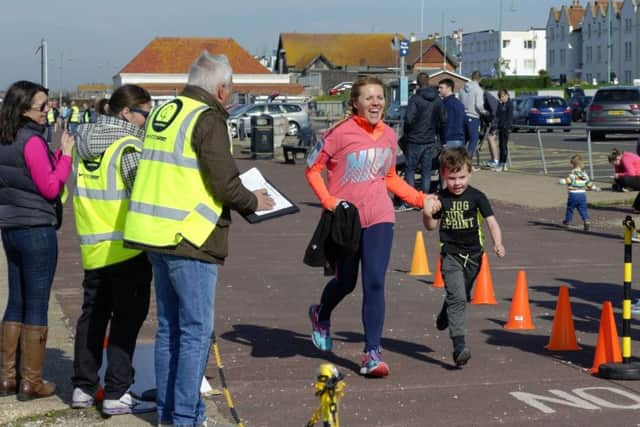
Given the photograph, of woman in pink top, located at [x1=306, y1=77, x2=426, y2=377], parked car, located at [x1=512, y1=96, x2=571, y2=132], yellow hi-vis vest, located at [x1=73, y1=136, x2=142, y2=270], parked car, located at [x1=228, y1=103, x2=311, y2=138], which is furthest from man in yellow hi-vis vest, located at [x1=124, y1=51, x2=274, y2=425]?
parked car, located at [x1=512, y1=96, x2=571, y2=132]

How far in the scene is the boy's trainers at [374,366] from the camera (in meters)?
7.59

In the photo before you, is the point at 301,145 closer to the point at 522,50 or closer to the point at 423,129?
the point at 423,129

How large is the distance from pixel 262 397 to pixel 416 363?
4.70ft

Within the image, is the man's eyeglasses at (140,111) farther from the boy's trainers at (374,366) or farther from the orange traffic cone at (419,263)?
the orange traffic cone at (419,263)

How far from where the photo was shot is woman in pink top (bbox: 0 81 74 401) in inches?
271

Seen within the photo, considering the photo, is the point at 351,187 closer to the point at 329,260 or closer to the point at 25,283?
the point at 329,260

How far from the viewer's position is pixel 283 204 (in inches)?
254

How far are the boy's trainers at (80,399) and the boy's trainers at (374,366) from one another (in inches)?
70.2

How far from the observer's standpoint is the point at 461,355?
7812mm

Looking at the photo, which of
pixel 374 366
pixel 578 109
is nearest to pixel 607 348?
pixel 374 366

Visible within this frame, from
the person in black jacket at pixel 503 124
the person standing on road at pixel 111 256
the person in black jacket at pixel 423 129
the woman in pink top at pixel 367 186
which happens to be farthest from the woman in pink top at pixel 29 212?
the person in black jacket at pixel 503 124

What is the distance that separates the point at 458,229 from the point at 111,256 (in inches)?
102

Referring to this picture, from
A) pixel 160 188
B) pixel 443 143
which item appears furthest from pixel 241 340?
pixel 443 143

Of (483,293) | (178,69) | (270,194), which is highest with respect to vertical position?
(178,69)
